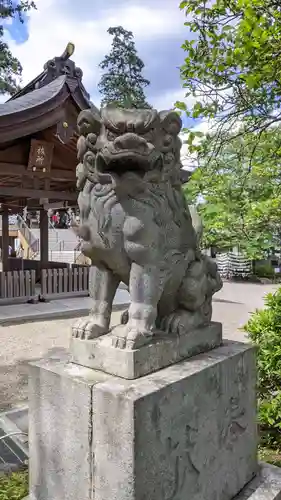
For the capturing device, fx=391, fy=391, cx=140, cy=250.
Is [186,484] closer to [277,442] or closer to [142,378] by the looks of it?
[142,378]

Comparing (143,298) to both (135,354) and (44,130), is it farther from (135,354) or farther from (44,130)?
(44,130)

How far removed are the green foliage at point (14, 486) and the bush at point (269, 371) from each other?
1.73 meters

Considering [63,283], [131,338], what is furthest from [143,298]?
[63,283]

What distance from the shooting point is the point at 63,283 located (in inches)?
371

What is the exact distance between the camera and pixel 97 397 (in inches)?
64.6

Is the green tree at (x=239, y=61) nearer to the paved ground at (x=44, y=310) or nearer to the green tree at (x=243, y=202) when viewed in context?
the green tree at (x=243, y=202)

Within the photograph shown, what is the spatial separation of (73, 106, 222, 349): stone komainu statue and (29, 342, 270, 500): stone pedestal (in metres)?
0.22

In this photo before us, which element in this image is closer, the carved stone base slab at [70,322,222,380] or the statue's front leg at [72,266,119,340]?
the carved stone base slab at [70,322,222,380]

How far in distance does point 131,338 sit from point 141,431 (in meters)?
0.37

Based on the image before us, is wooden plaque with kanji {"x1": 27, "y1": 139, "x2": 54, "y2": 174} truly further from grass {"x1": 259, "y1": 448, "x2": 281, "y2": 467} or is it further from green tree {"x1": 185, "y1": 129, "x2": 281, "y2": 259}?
grass {"x1": 259, "y1": 448, "x2": 281, "y2": 467}

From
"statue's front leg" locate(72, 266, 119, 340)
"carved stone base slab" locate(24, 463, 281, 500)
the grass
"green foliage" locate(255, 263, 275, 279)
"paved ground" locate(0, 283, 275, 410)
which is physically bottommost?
the grass

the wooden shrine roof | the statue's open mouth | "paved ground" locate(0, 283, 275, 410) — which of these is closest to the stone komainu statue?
the statue's open mouth

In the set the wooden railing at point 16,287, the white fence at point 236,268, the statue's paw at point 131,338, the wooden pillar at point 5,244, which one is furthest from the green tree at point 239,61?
the white fence at point 236,268

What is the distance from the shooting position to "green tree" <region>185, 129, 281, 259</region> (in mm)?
2992
